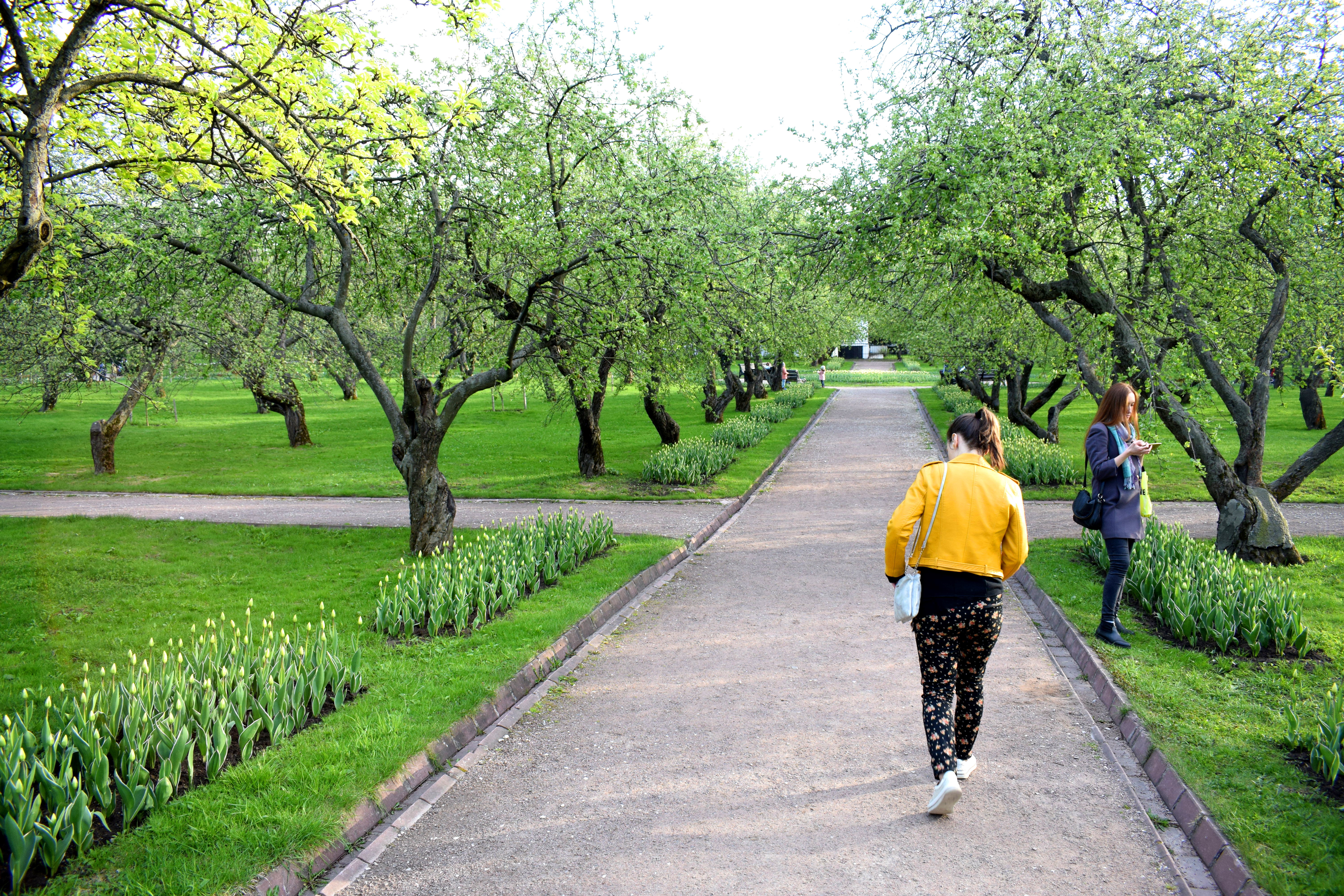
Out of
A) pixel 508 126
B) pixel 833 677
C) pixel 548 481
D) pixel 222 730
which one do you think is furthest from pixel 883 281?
pixel 222 730

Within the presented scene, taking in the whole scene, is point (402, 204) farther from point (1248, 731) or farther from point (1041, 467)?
point (1041, 467)

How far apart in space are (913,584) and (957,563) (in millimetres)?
234

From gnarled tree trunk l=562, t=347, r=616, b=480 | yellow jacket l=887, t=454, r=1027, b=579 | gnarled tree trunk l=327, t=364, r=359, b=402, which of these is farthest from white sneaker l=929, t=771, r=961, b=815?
gnarled tree trunk l=327, t=364, r=359, b=402

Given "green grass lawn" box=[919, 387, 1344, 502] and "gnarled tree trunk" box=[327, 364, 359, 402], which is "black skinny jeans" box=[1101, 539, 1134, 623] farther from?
"gnarled tree trunk" box=[327, 364, 359, 402]

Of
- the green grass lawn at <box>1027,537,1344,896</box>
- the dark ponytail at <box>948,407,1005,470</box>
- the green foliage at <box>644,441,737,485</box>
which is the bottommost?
the green grass lawn at <box>1027,537,1344,896</box>

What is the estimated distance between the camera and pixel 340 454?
Result: 2414 cm

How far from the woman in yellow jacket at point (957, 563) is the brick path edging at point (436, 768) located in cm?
269

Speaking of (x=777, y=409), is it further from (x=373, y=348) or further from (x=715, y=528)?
(x=715, y=528)

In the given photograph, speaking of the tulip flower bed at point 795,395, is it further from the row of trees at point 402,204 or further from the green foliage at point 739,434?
the row of trees at point 402,204

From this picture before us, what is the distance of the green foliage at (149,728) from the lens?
3633 mm

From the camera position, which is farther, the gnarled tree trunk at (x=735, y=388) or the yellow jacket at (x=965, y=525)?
the gnarled tree trunk at (x=735, y=388)

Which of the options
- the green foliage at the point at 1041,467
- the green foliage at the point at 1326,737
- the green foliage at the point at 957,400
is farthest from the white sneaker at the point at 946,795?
the green foliage at the point at 957,400

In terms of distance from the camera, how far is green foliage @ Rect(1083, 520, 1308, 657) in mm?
6250

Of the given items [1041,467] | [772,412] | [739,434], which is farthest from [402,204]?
[772,412]
